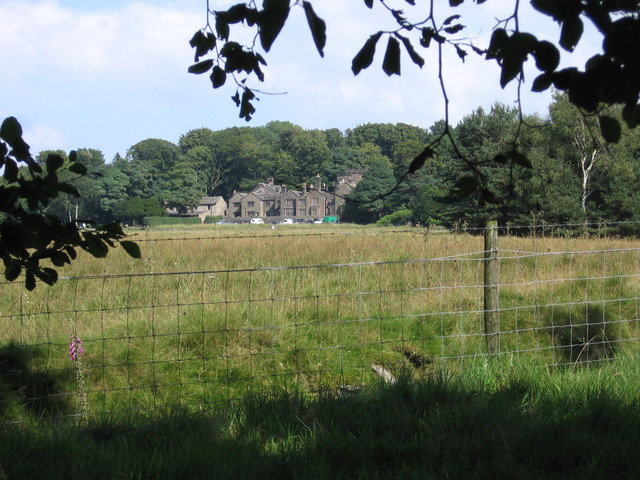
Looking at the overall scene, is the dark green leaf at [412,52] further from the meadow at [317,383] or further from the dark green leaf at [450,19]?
the meadow at [317,383]

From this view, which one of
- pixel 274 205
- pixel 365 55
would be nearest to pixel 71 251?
pixel 365 55

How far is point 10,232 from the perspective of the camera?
8.02 ft

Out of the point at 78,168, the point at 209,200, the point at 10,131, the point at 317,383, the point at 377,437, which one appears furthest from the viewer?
the point at 209,200

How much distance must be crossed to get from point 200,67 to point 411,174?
1.26 metres

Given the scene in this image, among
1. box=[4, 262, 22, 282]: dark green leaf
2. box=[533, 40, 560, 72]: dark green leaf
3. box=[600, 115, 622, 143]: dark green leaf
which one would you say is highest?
box=[533, 40, 560, 72]: dark green leaf

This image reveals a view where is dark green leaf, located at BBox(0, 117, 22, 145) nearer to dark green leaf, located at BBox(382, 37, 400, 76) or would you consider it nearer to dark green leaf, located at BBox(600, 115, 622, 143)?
dark green leaf, located at BBox(382, 37, 400, 76)

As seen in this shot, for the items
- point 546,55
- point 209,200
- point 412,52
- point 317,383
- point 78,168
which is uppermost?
point 209,200

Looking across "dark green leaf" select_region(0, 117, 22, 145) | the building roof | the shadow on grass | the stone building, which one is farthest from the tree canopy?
the stone building

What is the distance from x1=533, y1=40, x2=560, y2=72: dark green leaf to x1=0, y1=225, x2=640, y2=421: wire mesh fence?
3.17 metres

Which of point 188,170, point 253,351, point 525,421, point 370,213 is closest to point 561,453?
point 525,421

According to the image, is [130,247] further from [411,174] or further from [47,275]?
[411,174]

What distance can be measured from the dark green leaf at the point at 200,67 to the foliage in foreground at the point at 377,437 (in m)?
1.94

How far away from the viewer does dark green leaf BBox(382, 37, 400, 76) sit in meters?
2.18

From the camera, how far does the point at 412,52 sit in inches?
90.0
